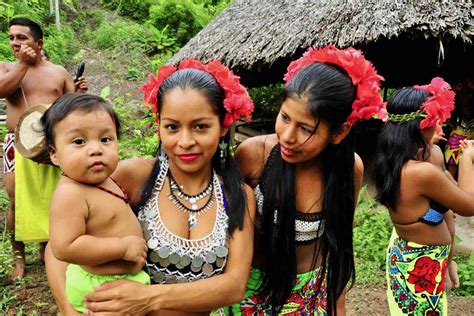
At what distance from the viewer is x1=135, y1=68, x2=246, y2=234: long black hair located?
1567 mm

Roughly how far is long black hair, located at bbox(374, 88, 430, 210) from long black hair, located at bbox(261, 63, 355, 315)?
76 cm

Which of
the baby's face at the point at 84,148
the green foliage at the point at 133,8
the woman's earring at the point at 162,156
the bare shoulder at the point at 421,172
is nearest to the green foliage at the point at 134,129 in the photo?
the bare shoulder at the point at 421,172

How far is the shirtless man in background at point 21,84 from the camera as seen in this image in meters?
3.53

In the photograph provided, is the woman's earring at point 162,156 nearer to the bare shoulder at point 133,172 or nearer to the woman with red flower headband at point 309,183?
the bare shoulder at point 133,172

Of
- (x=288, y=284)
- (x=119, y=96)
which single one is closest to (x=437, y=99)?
(x=288, y=284)

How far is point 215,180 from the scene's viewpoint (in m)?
1.70

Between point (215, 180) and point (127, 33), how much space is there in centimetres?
1252

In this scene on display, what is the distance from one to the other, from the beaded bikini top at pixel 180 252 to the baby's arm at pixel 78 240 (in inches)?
3.3

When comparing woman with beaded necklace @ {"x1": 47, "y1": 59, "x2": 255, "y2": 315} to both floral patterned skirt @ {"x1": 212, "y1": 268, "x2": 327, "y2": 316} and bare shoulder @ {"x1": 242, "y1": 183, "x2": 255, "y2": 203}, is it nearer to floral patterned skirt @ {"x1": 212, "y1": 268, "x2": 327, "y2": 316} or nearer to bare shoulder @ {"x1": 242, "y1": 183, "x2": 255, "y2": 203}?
bare shoulder @ {"x1": 242, "y1": 183, "x2": 255, "y2": 203}

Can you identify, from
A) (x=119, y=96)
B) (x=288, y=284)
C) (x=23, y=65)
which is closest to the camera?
(x=288, y=284)

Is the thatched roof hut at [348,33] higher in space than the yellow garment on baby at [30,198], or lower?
higher

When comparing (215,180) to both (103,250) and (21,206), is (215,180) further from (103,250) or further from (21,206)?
(21,206)

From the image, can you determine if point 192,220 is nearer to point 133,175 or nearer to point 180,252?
point 180,252

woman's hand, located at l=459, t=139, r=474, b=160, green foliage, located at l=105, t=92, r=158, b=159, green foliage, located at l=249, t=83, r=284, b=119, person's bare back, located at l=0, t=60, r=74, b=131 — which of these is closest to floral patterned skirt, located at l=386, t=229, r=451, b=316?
woman's hand, located at l=459, t=139, r=474, b=160
